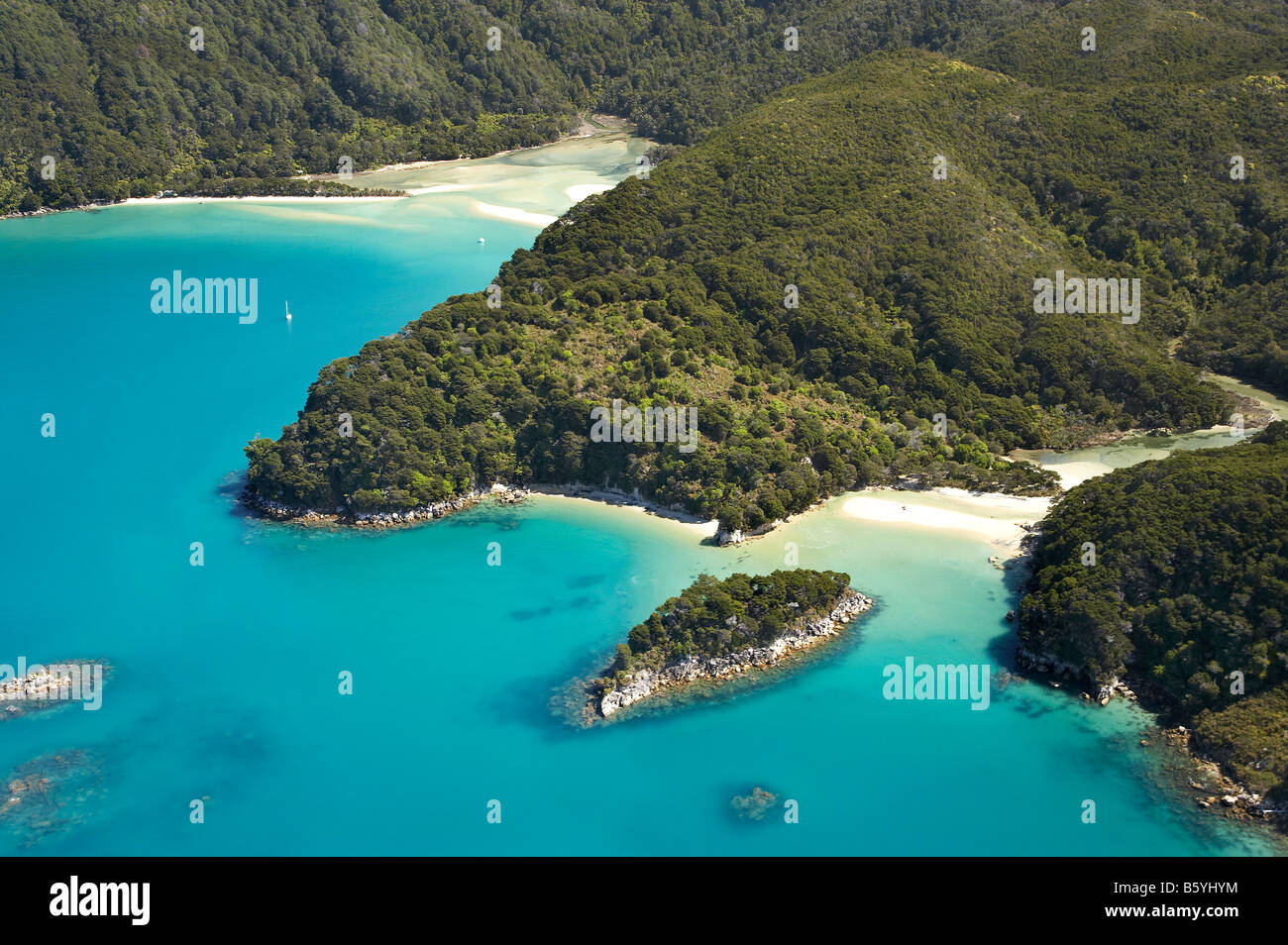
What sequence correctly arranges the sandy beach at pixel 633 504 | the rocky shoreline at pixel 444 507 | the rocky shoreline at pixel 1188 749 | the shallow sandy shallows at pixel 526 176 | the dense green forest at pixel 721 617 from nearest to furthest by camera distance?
1. the rocky shoreline at pixel 1188 749
2. the dense green forest at pixel 721 617
3. the sandy beach at pixel 633 504
4. the rocky shoreline at pixel 444 507
5. the shallow sandy shallows at pixel 526 176

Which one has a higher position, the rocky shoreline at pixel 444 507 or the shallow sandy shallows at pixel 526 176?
the shallow sandy shallows at pixel 526 176

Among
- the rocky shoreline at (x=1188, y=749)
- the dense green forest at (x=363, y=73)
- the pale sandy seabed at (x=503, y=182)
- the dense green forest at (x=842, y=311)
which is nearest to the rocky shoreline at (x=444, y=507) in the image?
the dense green forest at (x=842, y=311)

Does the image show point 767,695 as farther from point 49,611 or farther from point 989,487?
point 49,611

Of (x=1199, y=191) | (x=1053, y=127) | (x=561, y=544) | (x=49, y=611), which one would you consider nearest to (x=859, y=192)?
(x=1053, y=127)

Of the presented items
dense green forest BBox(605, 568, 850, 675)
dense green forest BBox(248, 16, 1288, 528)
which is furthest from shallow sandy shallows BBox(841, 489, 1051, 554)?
dense green forest BBox(605, 568, 850, 675)

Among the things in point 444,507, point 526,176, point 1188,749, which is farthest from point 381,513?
point 526,176

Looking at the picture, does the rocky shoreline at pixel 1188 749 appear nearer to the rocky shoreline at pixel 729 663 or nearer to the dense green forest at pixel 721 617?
the rocky shoreline at pixel 729 663

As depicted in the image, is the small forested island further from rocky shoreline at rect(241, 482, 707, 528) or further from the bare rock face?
rocky shoreline at rect(241, 482, 707, 528)
